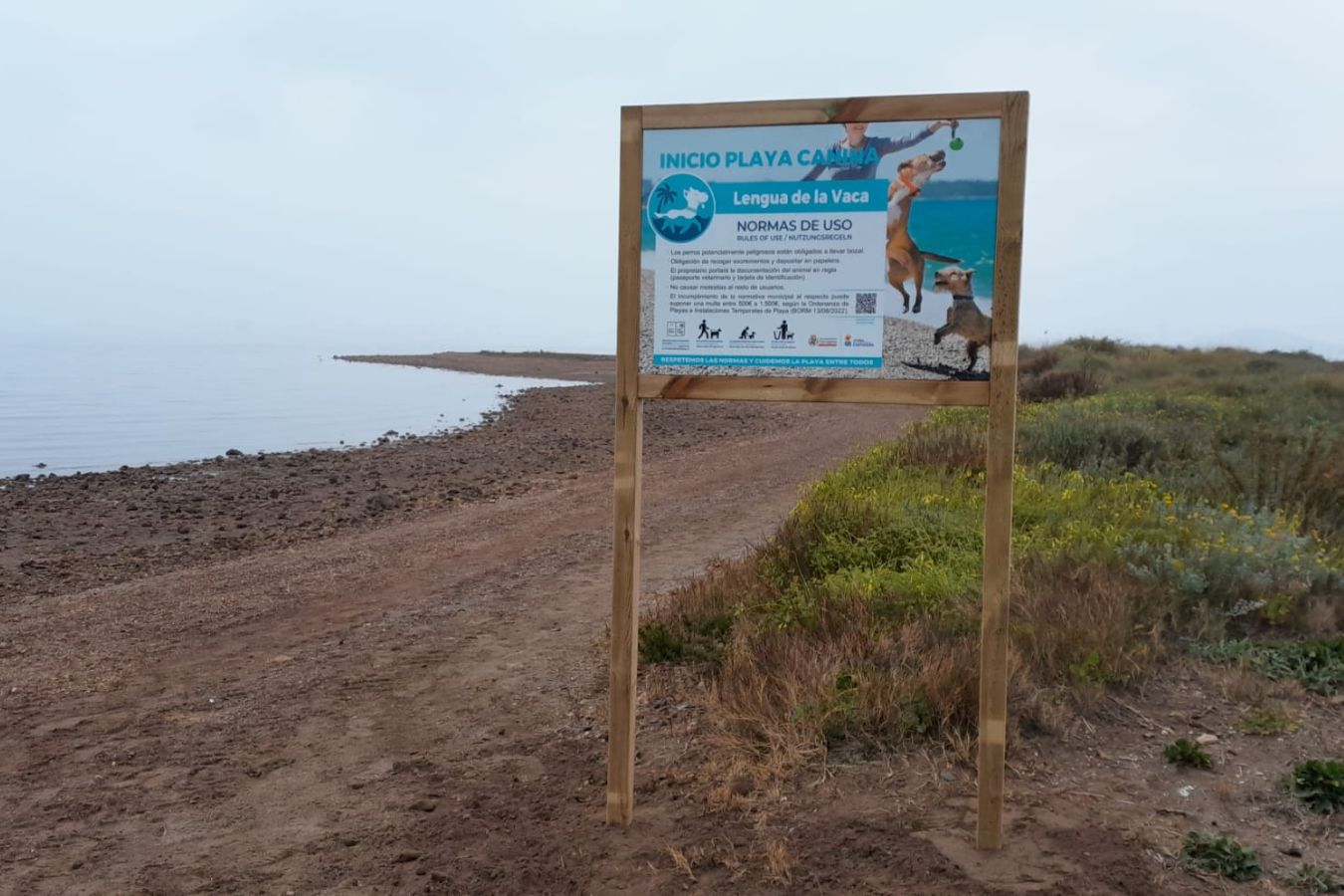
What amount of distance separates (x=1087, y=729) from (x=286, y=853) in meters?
3.33

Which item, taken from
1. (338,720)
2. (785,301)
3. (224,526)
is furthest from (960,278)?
(224,526)

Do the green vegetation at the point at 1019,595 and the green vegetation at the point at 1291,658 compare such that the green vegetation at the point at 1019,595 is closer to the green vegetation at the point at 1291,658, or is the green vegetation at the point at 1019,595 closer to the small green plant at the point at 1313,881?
the green vegetation at the point at 1291,658

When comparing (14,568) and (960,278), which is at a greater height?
(960,278)

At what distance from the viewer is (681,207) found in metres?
3.99

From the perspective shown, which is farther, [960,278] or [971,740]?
[971,740]

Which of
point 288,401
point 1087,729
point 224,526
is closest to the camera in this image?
point 1087,729

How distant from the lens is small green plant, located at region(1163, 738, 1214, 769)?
4438 millimetres

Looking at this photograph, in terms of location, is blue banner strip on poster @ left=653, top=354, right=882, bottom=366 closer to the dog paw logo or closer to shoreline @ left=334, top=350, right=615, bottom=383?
the dog paw logo

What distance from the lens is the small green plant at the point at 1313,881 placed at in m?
3.56

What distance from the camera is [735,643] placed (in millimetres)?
5711

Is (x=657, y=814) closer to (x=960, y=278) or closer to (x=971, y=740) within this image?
(x=971, y=740)

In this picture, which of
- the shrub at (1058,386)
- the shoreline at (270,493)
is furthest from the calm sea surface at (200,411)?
the shrub at (1058,386)

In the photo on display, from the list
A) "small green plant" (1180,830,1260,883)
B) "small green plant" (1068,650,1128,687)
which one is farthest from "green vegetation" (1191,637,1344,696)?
"small green plant" (1180,830,1260,883)

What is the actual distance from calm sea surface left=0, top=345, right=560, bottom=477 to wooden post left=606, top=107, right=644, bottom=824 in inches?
750
